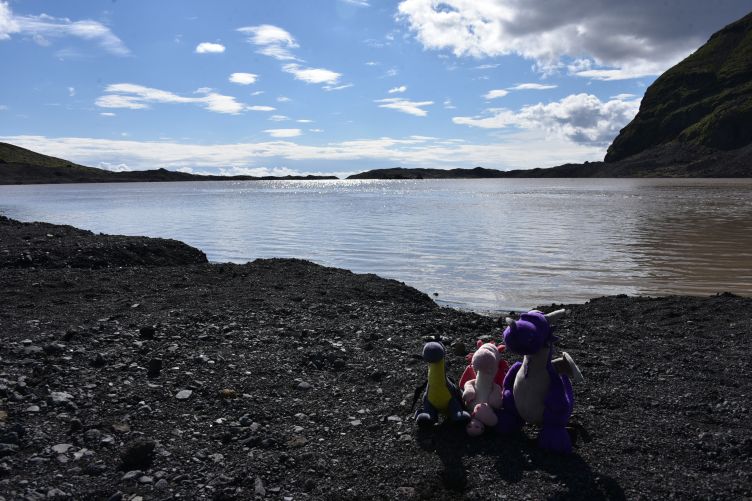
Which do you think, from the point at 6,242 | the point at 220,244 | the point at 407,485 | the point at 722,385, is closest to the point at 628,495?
the point at 407,485

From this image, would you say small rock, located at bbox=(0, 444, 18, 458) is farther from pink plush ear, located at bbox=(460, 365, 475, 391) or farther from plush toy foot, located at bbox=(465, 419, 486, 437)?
pink plush ear, located at bbox=(460, 365, 475, 391)

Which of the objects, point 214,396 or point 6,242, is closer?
point 214,396

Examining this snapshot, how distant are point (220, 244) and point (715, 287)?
22352 mm

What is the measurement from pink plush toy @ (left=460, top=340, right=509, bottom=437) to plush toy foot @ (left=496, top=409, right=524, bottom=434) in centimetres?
7

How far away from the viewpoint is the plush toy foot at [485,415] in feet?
19.4

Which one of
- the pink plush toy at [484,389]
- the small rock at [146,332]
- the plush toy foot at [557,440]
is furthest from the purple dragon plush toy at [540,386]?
the small rock at [146,332]

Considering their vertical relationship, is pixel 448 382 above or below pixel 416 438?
above

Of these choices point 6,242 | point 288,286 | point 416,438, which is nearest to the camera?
point 416,438

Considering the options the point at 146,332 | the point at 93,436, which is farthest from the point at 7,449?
the point at 146,332

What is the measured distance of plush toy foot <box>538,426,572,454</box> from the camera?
5570mm

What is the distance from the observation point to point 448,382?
6.15 m

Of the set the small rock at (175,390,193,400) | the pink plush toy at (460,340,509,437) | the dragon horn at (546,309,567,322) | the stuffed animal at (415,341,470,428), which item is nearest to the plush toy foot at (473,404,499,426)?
the pink plush toy at (460,340,509,437)

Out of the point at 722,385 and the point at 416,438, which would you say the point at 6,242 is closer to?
the point at 416,438

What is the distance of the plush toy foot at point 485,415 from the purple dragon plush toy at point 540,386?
90 millimetres
